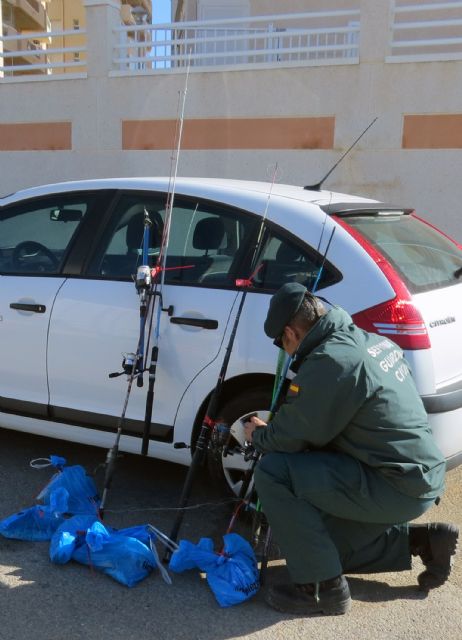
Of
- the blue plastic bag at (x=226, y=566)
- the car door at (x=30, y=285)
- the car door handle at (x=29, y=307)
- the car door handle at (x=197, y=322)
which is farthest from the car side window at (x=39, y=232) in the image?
the blue plastic bag at (x=226, y=566)

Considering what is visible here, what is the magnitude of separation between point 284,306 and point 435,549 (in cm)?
122

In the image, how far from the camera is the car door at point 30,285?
162 inches

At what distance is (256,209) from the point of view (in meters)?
3.75

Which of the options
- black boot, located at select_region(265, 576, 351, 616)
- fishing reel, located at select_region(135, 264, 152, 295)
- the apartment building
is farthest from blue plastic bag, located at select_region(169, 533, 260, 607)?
the apartment building

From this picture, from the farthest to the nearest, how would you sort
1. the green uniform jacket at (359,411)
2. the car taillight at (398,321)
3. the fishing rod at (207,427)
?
the fishing rod at (207,427), the car taillight at (398,321), the green uniform jacket at (359,411)

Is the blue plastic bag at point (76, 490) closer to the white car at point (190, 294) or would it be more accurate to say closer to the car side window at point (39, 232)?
the white car at point (190, 294)

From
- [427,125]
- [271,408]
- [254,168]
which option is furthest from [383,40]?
[271,408]

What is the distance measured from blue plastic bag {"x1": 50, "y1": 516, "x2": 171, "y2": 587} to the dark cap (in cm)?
114

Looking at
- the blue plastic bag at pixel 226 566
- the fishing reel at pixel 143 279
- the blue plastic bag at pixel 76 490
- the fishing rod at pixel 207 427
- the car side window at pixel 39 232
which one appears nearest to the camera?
the blue plastic bag at pixel 226 566

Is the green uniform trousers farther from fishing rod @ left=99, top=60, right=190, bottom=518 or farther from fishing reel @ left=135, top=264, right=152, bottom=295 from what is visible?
fishing reel @ left=135, top=264, right=152, bottom=295

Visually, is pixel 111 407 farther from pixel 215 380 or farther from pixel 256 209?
pixel 256 209

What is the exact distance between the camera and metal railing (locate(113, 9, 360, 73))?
10758 mm

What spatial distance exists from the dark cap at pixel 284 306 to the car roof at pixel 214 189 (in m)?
A: 0.95

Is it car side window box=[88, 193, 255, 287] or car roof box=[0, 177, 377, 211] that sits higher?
car roof box=[0, 177, 377, 211]
